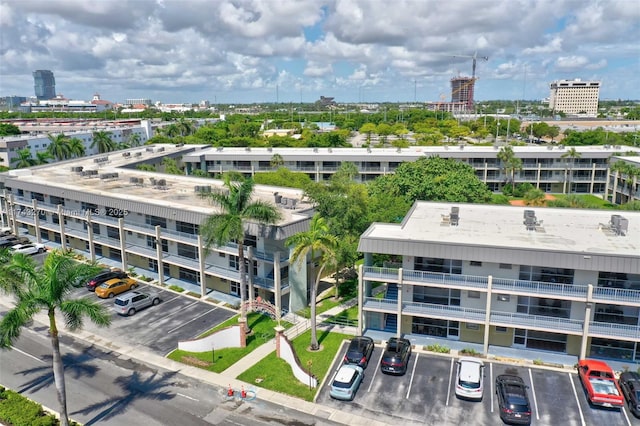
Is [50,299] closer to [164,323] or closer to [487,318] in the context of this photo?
[164,323]

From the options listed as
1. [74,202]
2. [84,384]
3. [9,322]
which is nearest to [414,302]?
[84,384]

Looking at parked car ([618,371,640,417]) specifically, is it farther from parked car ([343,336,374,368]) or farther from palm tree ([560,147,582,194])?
palm tree ([560,147,582,194])

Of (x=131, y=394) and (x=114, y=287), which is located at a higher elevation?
(x=114, y=287)

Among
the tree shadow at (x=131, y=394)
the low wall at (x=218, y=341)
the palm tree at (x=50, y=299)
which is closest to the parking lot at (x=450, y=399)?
the low wall at (x=218, y=341)

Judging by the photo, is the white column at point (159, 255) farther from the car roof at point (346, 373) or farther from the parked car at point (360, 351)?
the car roof at point (346, 373)

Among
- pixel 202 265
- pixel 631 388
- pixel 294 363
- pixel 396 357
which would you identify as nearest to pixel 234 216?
pixel 202 265
